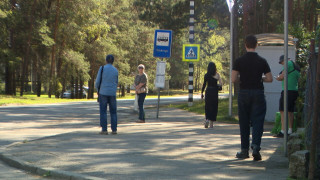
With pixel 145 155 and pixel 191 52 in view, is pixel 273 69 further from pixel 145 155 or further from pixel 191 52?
pixel 145 155

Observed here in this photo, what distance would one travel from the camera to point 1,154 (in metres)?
9.52

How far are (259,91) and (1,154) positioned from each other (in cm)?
436

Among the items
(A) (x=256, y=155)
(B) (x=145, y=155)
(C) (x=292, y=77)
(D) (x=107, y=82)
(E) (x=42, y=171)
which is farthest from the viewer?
(D) (x=107, y=82)

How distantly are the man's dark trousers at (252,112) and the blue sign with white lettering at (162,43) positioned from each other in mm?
11130

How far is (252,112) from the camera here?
30.0 feet

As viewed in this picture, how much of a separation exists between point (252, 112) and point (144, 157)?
6.10 ft

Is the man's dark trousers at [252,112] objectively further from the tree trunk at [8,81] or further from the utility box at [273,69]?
the tree trunk at [8,81]

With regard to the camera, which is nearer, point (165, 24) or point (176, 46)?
point (165, 24)

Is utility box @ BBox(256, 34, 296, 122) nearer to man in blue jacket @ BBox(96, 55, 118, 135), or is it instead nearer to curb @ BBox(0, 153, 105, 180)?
man in blue jacket @ BBox(96, 55, 118, 135)

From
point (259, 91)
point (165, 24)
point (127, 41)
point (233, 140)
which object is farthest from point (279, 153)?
point (127, 41)

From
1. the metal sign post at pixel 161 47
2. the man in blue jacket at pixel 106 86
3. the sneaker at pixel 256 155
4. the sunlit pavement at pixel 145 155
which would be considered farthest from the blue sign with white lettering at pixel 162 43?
the sneaker at pixel 256 155

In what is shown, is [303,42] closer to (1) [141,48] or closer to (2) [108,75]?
(2) [108,75]

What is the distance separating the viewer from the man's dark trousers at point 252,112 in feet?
29.8

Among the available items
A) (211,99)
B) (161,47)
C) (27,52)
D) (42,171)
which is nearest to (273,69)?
(211,99)
